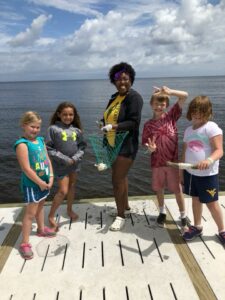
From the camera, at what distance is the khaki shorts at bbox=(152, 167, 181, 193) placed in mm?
4867

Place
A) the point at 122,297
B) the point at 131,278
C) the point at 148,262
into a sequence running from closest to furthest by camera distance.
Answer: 1. the point at 122,297
2. the point at 131,278
3. the point at 148,262

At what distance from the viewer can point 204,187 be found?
14.3ft

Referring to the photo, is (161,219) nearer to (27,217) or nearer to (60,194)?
(60,194)

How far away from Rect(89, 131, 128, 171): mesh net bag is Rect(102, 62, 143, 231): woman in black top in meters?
0.08

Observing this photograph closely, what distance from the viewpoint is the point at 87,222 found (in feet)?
17.6

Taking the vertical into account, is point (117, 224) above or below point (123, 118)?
below

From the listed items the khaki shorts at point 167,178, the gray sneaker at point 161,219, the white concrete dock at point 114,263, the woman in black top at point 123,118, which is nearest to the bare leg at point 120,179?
the woman in black top at point 123,118

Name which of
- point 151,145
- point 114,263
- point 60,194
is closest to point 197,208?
point 151,145

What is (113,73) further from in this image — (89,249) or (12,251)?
(12,251)

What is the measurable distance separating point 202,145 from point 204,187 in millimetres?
615

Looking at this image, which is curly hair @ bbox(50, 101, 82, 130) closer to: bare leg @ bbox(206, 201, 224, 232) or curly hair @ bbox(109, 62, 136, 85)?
curly hair @ bbox(109, 62, 136, 85)

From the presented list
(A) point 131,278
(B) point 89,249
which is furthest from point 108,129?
(A) point 131,278

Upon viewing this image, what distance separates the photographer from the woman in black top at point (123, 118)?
15.9 feet

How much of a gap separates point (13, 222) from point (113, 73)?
10.4ft
